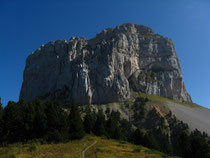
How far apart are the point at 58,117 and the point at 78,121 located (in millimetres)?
5784

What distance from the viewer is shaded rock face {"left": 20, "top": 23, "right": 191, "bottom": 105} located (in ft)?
522

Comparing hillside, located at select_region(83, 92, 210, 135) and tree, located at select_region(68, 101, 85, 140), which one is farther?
hillside, located at select_region(83, 92, 210, 135)

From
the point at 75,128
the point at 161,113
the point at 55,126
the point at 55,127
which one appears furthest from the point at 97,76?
the point at 55,127

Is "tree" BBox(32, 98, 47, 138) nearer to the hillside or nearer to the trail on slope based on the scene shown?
the hillside

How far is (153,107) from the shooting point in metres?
139

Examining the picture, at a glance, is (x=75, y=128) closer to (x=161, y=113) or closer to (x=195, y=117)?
(x=161, y=113)

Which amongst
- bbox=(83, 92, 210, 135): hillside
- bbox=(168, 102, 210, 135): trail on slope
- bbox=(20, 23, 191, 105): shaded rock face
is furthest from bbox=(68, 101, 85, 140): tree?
bbox=(20, 23, 191, 105): shaded rock face

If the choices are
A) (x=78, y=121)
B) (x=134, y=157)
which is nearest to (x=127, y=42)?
(x=78, y=121)

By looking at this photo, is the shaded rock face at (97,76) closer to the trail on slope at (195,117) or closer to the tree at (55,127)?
the trail on slope at (195,117)

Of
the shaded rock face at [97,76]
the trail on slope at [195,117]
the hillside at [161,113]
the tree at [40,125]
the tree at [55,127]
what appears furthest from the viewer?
the shaded rock face at [97,76]

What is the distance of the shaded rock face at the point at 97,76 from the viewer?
159125 mm

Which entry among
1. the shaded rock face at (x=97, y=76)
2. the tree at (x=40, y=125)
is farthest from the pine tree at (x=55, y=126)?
the shaded rock face at (x=97, y=76)

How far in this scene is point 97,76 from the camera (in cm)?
16550

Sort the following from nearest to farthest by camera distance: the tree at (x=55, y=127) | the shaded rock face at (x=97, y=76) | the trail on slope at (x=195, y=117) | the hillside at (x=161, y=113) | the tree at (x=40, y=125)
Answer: the tree at (x=55, y=127)
the tree at (x=40, y=125)
the trail on slope at (x=195, y=117)
the hillside at (x=161, y=113)
the shaded rock face at (x=97, y=76)
